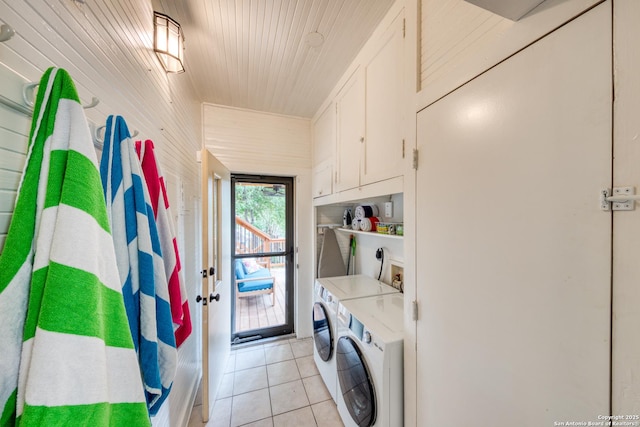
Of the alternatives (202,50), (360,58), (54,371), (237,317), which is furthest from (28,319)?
(237,317)

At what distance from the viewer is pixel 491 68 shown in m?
0.73

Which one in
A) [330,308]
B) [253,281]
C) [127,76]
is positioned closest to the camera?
[127,76]

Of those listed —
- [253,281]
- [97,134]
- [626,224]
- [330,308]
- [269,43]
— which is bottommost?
[253,281]

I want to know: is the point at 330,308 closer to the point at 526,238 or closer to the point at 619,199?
the point at 526,238

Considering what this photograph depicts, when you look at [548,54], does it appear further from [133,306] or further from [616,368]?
[133,306]

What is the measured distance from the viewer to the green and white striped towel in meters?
0.40

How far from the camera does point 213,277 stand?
175cm

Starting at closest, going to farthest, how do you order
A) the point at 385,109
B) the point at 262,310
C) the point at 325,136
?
the point at 385,109 → the point at 325,136 → the point at 262,310

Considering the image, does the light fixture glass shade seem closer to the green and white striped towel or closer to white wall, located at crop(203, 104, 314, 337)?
the green and white striped towel

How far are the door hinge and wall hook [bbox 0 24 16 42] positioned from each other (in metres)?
1.32

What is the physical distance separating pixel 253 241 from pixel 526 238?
8.24 ft

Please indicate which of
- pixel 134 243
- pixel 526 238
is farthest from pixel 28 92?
pixel 526 238

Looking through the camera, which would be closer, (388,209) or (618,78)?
(618,78)

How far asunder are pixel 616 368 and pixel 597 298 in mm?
147
